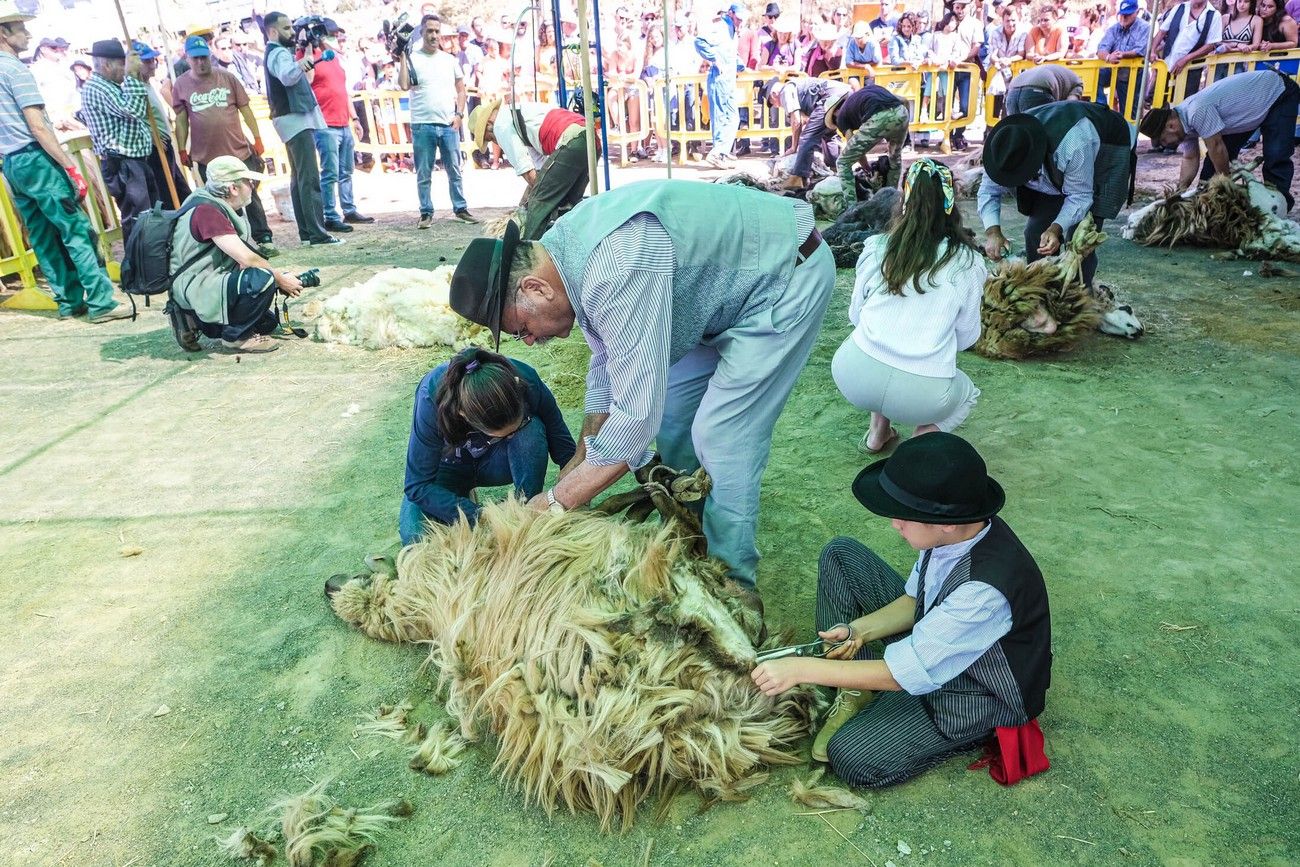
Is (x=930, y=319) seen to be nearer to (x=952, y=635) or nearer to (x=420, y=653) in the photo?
(x=952, y=635)

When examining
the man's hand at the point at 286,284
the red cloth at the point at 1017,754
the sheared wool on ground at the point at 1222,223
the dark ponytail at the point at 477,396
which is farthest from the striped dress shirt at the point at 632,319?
the sheared wool on ground at the point at 1222,223

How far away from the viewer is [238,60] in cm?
1243

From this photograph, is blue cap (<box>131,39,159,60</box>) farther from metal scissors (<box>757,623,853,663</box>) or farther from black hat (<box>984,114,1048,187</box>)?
metal scissors (<box>757,623,853,663</box>)

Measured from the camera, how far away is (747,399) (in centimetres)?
260

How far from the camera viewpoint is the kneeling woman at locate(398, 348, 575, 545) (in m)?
2.71

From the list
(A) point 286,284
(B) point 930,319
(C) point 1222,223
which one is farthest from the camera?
(C) point 1222,223

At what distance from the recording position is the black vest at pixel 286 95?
28.2 ft

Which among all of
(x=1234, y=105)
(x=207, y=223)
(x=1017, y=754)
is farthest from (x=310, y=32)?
(x=1017, y=754)

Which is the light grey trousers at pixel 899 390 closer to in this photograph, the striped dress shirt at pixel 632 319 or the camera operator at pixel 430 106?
the striped dress shirt at pixel 632 319

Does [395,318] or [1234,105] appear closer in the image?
[395,318]

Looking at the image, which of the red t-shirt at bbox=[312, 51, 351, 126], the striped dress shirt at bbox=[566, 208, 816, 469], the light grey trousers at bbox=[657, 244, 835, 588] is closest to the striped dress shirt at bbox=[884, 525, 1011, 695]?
the light grey trousers at bbox=[657, 244, 835, 588]

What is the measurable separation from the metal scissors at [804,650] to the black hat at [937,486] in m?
0.45

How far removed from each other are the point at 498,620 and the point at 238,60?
13.1 meters

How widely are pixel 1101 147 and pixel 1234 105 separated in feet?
9.34
